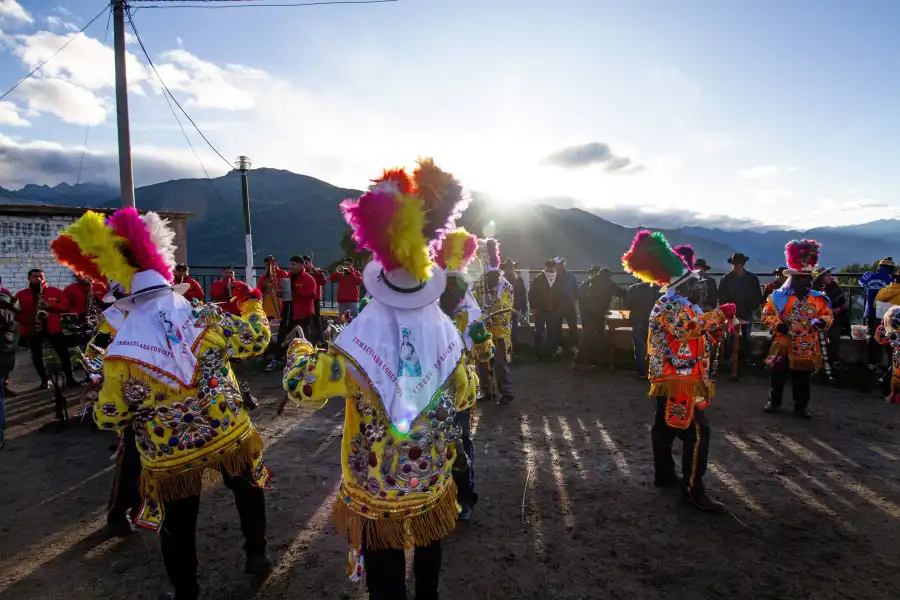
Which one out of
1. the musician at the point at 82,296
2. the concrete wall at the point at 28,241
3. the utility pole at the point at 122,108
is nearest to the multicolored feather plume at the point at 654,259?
the musician at the point at 82,296

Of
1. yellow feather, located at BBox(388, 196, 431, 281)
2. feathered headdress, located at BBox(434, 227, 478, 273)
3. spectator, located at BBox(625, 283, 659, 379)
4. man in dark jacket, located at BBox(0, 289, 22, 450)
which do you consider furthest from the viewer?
spectator, located at BBox(625, 283, 659, 379)

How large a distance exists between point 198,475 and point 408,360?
63.0 inches

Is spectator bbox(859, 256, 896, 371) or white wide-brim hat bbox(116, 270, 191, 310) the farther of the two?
spectator bbox(859, 256, 896, 371)

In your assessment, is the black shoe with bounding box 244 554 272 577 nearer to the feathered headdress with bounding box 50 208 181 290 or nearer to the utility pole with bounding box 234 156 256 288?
the feathered headdress with bounding box 50 208 181 290

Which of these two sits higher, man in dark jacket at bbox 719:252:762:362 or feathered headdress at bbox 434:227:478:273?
feathered headdress at bbox 434:227:478:273

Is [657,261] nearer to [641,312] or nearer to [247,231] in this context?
[641,312]

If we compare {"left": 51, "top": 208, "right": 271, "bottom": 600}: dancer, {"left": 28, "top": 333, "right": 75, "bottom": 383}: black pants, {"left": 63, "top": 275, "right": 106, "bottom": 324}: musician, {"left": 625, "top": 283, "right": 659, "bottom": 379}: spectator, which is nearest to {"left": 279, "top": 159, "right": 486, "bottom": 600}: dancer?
{"left": 51, "top": 208, "right": 271, "bottom": 600}: dancer

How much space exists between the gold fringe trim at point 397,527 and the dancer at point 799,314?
5714mm

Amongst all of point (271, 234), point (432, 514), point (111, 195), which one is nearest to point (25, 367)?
point (432, 514)

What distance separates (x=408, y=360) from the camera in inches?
88.0

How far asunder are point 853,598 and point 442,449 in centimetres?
284

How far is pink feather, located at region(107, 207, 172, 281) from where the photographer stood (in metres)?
3.01

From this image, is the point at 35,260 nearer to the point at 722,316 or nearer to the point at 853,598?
the point at 722,316

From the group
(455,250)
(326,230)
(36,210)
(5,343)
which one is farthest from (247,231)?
(326,230)
